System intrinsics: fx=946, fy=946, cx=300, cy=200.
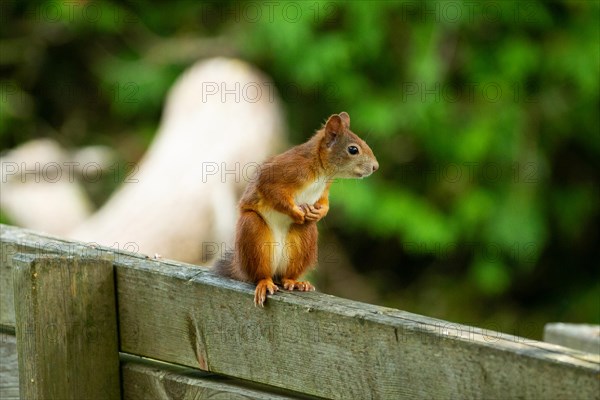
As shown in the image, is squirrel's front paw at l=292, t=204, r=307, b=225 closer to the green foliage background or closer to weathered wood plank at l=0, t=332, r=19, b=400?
weathered wood plank at l=0, t=332, r=19, b=400

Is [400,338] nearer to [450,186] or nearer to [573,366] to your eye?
[573,366]

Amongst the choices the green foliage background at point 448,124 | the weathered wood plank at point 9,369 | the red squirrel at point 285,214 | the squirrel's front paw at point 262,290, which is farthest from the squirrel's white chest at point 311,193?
the green foliage background at point 448,124

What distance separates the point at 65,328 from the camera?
1.67 m

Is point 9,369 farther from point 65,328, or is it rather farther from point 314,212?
point 314,212

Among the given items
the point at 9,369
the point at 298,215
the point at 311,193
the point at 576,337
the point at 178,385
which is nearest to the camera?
the point at 178,385

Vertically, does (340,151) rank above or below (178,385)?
above

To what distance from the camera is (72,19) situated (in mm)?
6574

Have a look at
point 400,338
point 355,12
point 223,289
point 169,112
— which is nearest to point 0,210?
point 169,112

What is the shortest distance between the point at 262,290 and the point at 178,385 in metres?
0.22

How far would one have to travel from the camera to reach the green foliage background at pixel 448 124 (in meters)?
5.64

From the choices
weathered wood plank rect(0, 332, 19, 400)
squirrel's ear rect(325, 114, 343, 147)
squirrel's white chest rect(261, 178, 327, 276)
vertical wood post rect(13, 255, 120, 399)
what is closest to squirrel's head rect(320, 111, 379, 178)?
squirrel's ear rect(325, 114, 343, 147)

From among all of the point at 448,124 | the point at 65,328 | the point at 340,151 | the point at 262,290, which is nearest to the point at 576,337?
the point at 340,151

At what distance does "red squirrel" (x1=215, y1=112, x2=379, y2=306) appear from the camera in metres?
1.95

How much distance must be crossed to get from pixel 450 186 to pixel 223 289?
14.2 feet
